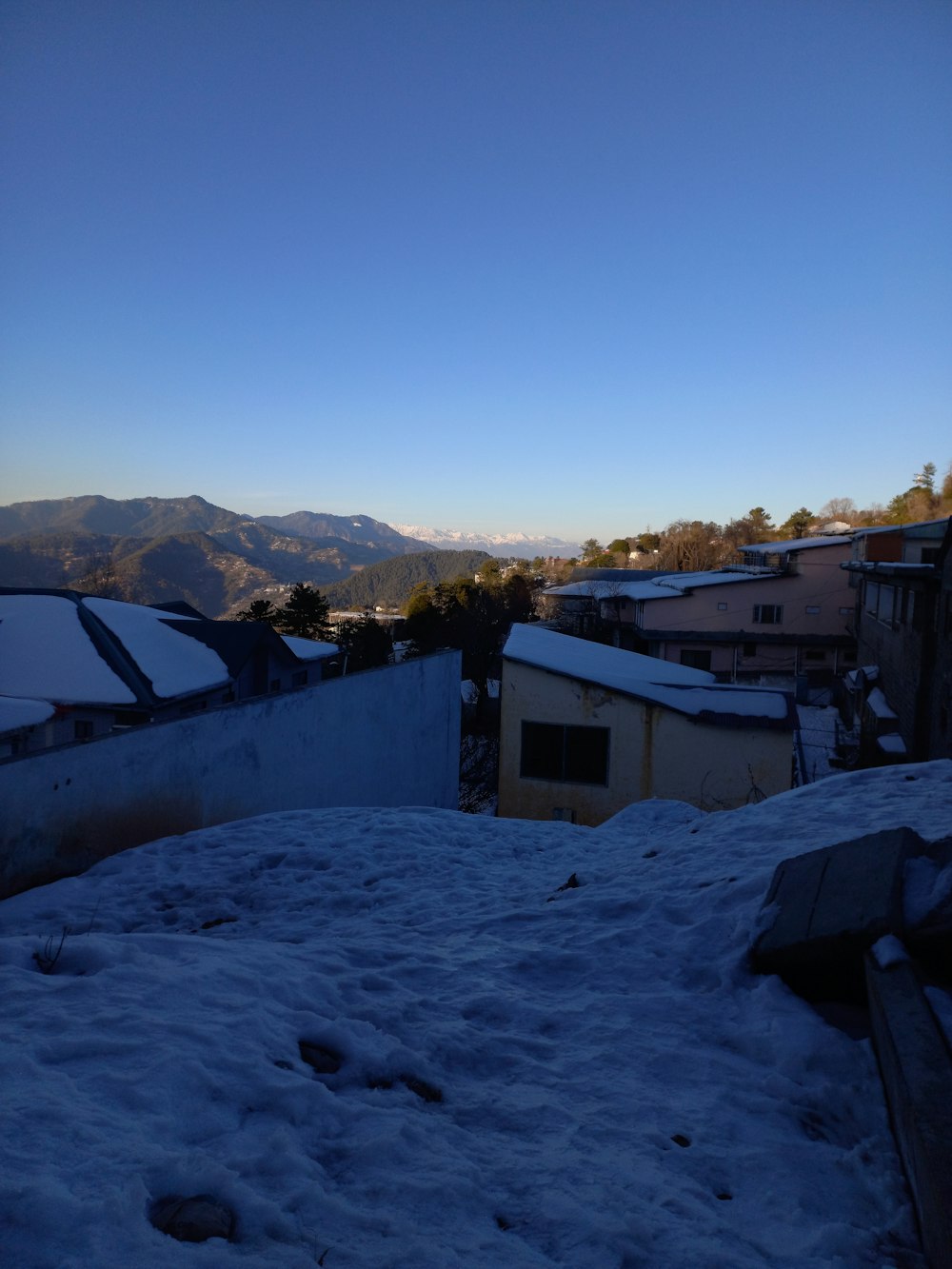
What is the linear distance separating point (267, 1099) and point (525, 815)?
11.8 m

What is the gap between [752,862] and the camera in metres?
5.50

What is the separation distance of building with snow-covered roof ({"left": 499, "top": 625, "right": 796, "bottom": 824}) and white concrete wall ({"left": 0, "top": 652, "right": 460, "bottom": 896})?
1728 millimetres

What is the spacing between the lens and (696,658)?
126 ft

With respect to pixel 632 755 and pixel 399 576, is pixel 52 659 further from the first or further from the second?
pixel 399 576

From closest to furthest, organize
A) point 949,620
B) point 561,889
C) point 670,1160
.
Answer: point 670,1160 → point 561,889 → point 949,620

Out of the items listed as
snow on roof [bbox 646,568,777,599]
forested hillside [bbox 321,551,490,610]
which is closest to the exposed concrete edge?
snow on roof [bbox 646,568,777,599]

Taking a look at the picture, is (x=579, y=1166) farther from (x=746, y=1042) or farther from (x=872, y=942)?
(x=872, y=942)

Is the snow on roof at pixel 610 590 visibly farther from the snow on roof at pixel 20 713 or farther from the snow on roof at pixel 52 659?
the snow on roof at pixel 20 713

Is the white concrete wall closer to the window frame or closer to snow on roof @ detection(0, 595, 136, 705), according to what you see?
the window frame

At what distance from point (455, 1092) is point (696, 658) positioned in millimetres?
36686

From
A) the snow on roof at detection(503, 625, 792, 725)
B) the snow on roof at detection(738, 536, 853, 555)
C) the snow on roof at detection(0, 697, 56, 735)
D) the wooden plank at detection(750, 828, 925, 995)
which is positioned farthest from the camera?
the snow on roof at detection(738, 536, 853, 555)

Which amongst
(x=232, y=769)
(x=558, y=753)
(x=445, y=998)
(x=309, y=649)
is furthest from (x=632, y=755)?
(x=309, y=649)

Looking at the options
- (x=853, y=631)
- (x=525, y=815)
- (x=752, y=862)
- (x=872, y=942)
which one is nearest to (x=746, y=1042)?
(x=872, y=942)

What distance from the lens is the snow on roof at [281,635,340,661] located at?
25413 millimetres
